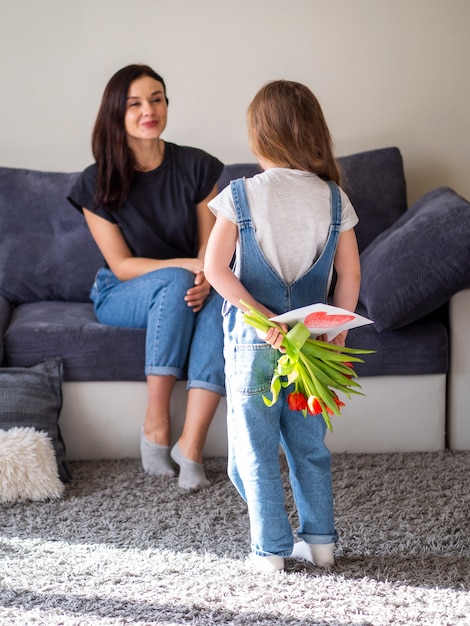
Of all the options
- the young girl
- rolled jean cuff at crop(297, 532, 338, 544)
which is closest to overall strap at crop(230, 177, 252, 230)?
the young girl

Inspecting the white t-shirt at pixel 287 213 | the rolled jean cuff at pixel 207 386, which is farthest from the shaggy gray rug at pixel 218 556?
the white t-shirt at pixel 287 213

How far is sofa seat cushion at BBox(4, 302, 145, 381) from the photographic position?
270 centimetres

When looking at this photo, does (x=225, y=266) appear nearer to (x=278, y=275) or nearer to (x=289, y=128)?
(x=278, y=275)

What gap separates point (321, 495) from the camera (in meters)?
1.95

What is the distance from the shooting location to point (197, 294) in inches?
104

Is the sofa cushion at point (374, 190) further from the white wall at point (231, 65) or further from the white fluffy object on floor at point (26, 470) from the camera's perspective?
the white fluffy object on floor at point (26, 470)

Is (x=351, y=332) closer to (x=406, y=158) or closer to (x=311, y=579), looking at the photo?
(x=311, y=579)

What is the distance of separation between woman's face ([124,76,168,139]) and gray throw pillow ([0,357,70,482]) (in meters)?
0.75

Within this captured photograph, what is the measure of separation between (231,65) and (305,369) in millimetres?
2057

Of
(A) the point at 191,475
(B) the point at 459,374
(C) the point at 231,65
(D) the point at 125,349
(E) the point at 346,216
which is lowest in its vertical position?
(A) the point at 191,475

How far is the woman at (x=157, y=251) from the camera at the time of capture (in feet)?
8.57

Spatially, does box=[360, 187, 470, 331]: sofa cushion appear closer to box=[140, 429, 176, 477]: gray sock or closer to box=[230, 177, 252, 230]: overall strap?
box=[140, 429, 176, 477]: gray sock

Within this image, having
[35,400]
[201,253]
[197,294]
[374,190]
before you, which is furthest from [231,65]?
[35,400]

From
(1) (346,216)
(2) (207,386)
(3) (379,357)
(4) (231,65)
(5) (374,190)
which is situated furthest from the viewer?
(4) (231,65)
